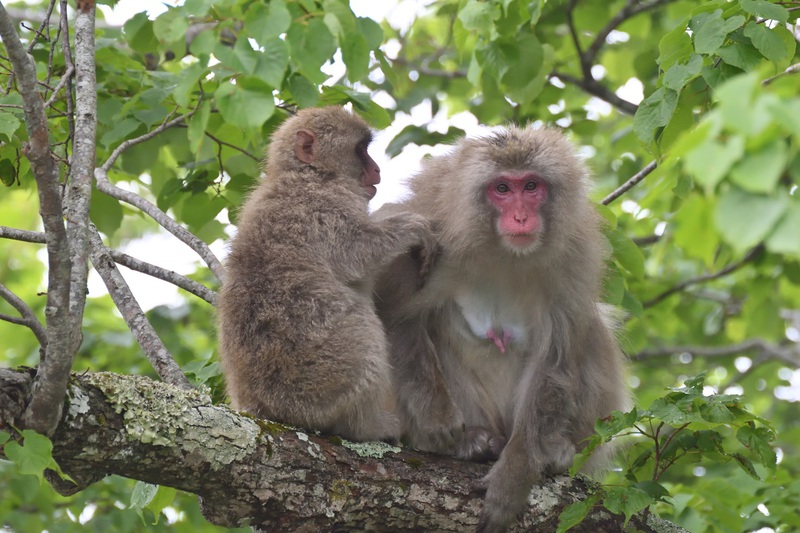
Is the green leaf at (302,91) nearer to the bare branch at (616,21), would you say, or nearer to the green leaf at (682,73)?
the green leaf at (682,73)

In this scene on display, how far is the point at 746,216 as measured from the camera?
173 cm

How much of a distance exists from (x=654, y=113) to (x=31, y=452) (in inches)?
113

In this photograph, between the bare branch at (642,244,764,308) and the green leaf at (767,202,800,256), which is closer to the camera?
the green leaf at (767,202,800,256)

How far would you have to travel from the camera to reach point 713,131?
1.74 metres

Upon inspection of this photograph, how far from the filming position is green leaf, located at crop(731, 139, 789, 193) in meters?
1.67

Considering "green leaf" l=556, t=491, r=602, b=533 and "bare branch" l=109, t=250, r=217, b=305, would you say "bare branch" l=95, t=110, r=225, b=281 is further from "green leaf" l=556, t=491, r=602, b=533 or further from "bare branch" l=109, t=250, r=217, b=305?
"green leaf" l=556, t=491, r=602, b=533

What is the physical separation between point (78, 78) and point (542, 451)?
2791 mm

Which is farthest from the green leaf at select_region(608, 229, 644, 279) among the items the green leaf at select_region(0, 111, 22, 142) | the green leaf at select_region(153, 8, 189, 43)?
the green leaf at select_region(0, 111, 22, 142)

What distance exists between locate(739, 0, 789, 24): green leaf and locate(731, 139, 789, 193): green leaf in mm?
2186

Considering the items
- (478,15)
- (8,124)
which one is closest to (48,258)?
(8,124)

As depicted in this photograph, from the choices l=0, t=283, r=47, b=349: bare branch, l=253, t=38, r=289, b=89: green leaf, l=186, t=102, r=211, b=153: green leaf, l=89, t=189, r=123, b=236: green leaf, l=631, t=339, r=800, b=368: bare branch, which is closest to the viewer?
l=0, t=283, r=47, b=349: bare branch

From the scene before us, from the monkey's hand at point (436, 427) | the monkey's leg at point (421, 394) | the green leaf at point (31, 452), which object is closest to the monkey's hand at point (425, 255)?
the monkey's leg at point (421, 394)

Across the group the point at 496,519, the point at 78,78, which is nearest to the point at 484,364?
the point at 496,519

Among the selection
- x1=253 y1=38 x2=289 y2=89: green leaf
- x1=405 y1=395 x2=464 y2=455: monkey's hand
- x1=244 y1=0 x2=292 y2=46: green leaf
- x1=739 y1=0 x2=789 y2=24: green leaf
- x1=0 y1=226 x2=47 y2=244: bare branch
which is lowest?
x1=405 y1=395 x2=464 y2=455: monkey's hand
